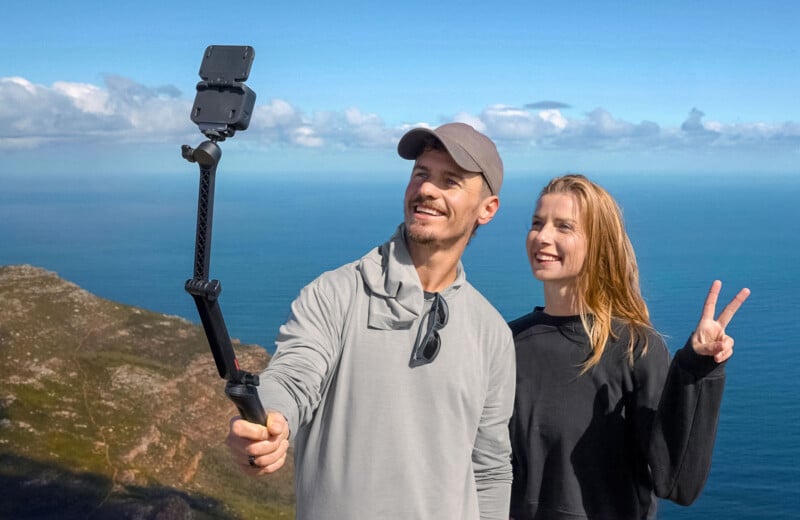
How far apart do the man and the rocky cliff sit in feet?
33.6

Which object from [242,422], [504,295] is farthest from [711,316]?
[504,295]

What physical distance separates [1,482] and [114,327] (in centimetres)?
485

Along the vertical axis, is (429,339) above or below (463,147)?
below

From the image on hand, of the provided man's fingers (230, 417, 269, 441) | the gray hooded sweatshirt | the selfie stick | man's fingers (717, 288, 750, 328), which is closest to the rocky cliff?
the gray hooded sweatshirt

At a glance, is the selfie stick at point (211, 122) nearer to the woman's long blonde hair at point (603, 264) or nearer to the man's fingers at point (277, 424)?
the man's fingers at point (277, 424)

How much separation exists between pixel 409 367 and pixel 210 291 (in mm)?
1489

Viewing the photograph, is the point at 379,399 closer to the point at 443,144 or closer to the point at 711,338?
the point at 443,144

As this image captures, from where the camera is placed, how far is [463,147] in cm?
402

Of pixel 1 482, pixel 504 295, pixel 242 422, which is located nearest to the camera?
pixel 242 422

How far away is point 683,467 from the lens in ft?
14.2

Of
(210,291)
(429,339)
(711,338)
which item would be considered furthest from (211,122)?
(711,338)

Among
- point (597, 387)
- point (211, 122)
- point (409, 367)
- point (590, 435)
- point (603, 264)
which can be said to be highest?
point (211, 122)

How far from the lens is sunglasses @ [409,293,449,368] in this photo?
12.3 ft

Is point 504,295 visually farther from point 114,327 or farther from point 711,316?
point 711,316
